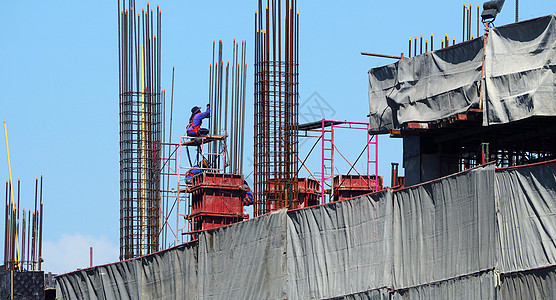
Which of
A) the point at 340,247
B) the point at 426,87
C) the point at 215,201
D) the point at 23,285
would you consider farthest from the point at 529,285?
the point at 23,285

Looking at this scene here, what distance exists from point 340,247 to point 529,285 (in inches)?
307

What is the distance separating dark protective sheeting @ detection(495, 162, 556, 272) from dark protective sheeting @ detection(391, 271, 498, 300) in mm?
569

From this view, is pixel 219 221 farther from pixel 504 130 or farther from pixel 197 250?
pixel 504 130

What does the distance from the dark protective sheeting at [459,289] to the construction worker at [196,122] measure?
22.2 meters

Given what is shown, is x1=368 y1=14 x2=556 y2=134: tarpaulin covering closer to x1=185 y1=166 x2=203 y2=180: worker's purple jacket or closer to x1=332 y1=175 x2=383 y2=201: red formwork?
x1=185 y1=166 x2=203 y2=180: worker's purple jacket

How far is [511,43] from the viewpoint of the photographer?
→ 32.6 m

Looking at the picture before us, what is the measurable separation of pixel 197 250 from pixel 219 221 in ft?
20.0

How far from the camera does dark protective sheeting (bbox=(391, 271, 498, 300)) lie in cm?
2914


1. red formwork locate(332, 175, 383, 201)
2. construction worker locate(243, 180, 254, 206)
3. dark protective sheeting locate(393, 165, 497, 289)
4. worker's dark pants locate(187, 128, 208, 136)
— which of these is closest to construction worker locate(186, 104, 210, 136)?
worker's dark pants locate(187, 128, 208, 136)

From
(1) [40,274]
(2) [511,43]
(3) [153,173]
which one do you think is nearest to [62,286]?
(1) [40,274]

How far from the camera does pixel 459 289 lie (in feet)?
99.1

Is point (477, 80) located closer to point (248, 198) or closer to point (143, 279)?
point (143, 279)

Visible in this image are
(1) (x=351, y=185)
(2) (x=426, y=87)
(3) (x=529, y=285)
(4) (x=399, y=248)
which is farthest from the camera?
(1) (x=351, y=185)

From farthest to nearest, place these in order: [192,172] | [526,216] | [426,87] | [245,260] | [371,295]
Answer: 1. [192,172]
2. [245,260]
3. [426,87]
4. [371,295]
5. [526,216]
